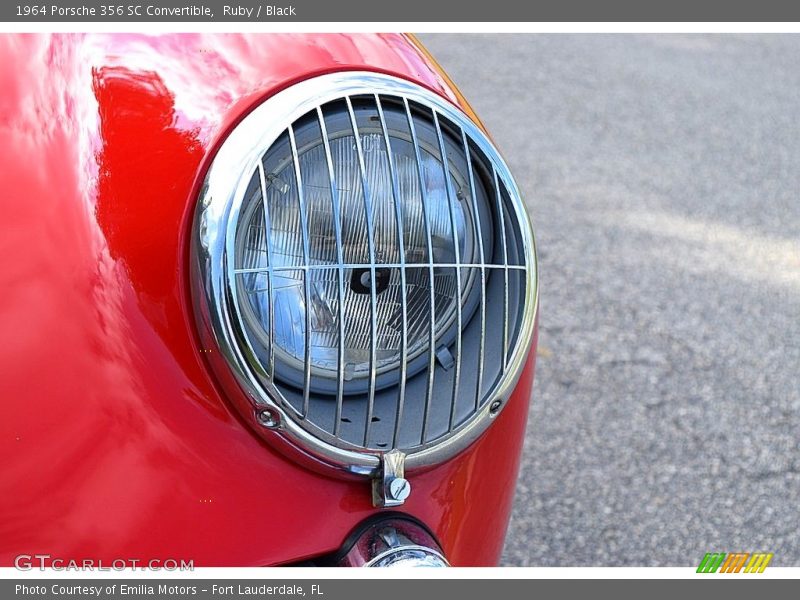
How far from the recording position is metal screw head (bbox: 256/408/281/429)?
1.03 m

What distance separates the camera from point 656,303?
297 centimetres

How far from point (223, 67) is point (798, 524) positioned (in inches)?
66.9

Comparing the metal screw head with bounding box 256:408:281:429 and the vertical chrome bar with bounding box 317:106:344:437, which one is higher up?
the vertical chrome bar with bounding box 317:106:344:437

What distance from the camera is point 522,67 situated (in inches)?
208

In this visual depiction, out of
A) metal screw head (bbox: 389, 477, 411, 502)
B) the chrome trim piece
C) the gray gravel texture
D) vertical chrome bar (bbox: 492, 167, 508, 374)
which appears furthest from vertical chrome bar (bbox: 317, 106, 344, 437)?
the gray gravel texture

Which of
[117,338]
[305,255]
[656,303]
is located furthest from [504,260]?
[656,303]

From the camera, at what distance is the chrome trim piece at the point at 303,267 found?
1.01 metres

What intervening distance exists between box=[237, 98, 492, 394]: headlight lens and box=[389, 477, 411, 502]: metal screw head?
0.12 metres

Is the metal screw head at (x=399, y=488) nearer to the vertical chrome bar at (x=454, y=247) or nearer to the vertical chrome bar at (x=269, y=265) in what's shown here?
the vertical chrome bar at (x=454, y=247)

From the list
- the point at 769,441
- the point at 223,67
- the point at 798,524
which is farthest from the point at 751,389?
the point at 223,67

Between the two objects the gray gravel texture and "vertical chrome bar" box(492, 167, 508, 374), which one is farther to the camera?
the gray gravel texture

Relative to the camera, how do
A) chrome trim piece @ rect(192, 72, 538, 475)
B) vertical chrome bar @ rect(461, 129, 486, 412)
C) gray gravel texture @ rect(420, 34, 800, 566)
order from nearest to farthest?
chrome trim piece @ rect(192, 72, 538, 475) → vertical chrome bar @ rect(461, 129, 486, 412) → gray gravel texture @ rect(420, 34, 800, 566)

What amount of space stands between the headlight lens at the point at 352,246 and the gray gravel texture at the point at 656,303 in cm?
104

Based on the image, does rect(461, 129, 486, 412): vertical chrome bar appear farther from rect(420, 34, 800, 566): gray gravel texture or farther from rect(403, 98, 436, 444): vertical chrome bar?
rect(420, 34, 800, 566): gray gravel texture
